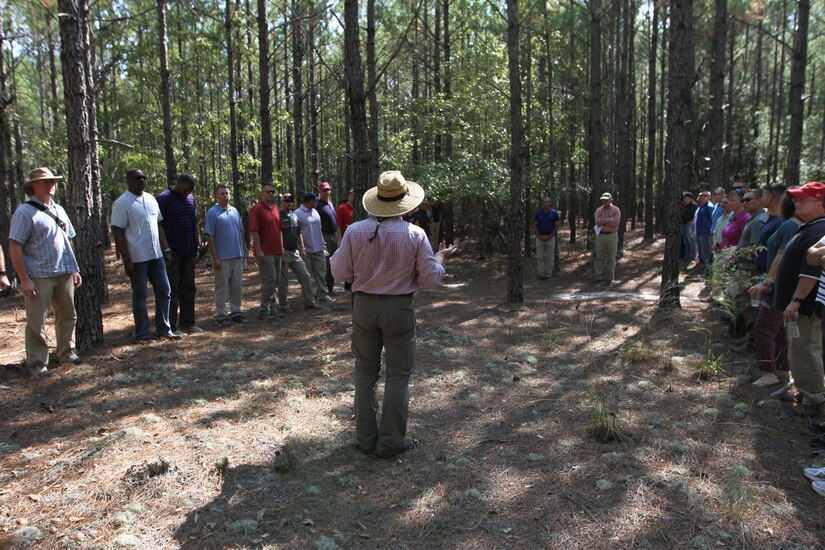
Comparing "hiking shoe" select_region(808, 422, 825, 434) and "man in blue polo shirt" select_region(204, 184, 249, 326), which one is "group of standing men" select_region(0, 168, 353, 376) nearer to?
"man in blue polo shirt" select_region(204, 184, 249, 326)

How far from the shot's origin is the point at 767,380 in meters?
5.77

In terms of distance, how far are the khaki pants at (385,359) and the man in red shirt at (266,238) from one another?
5.04 meters

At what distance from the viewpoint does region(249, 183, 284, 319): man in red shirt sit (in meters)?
8.79

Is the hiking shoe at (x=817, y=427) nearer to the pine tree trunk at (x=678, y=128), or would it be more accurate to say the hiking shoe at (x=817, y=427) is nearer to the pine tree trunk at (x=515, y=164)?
the pine tree trunk at (x=678, y=128)

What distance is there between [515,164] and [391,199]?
6.18 m

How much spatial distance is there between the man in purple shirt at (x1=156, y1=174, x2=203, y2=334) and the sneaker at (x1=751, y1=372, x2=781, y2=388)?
6.96 m

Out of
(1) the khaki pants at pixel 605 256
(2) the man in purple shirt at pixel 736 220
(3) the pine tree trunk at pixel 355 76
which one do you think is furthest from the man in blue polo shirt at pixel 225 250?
(1) the khaki pants at pixel 605 256

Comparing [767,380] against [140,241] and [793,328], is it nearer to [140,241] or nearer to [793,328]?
[793,328]

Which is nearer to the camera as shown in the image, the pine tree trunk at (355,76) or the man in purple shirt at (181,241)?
the man in purple shirt at (181,241)

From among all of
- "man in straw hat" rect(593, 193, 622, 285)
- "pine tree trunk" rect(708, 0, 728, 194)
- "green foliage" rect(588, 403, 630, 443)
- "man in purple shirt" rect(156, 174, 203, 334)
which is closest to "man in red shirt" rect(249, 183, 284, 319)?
"man in purple shirt" rect(156, 174, 203, 334)

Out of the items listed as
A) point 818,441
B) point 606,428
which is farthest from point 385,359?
point 818,441

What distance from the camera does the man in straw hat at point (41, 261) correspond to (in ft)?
18.6

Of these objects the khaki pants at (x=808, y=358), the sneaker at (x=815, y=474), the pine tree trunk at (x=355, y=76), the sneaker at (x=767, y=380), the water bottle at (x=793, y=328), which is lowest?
the sneaker at (x=815, y=474)

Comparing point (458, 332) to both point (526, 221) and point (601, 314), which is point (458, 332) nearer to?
point (601, 314)
